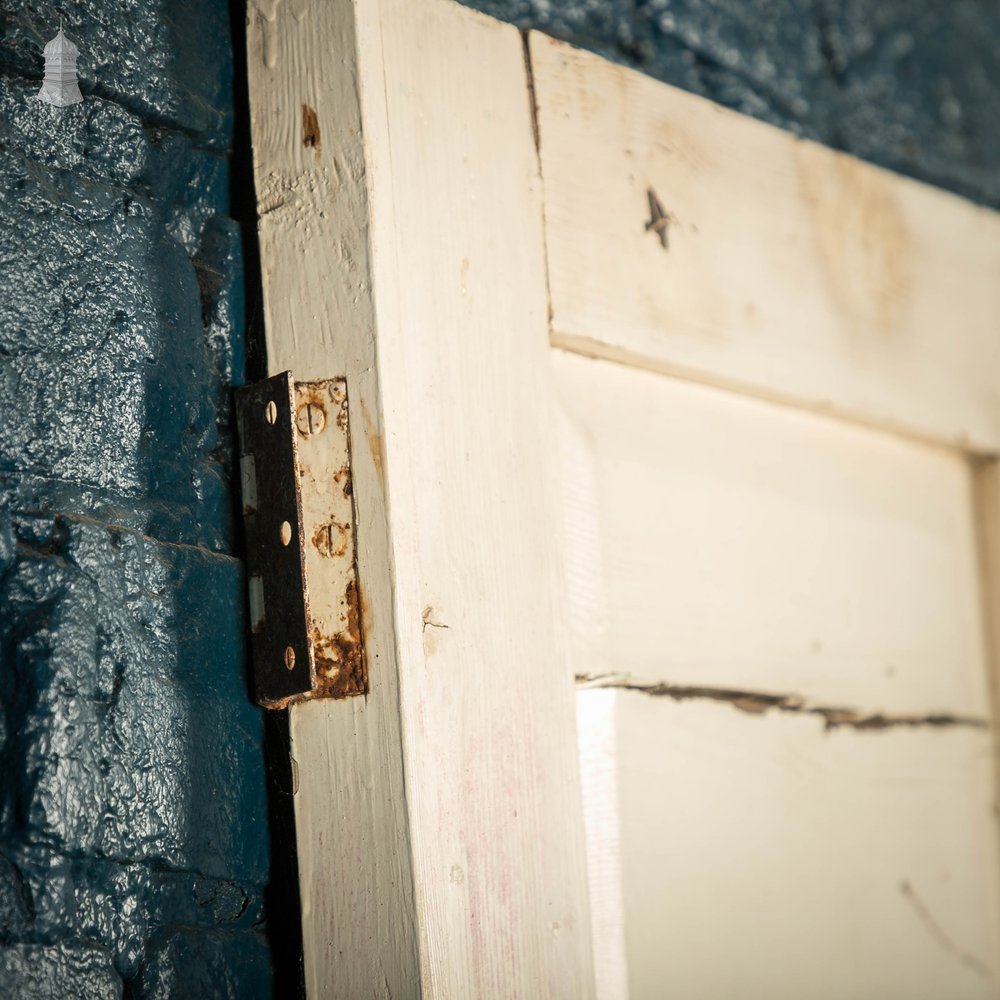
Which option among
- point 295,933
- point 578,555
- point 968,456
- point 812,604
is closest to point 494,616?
point 578,555

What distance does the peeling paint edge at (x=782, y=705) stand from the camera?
0.74 meters

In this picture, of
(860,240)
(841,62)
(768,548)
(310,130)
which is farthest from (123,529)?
(841,62)

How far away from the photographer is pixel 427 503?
62 centimetres

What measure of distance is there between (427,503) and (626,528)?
0.19 meters

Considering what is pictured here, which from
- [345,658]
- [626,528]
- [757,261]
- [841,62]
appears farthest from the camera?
[841,62]

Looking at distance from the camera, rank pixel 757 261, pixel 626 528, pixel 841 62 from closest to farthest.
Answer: pixel 626 528 → pixel 757 261 → pixel 841 62

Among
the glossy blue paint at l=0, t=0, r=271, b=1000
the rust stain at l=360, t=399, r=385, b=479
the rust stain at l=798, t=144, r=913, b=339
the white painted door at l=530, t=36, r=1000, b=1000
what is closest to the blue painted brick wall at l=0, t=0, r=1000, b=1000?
the glossy blue paint at l=0, t=0, r=271, b=1000

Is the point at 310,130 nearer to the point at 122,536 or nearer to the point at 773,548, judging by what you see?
the point at 122,536

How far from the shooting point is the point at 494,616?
640 mm

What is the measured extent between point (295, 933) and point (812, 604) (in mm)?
460

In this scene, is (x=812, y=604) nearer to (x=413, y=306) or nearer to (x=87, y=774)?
(x=413, y=306)

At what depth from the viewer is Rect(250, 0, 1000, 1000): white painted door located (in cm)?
61

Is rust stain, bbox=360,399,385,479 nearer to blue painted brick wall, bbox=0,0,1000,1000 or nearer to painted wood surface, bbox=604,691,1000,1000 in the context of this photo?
A: blue painted brick wall, bbox=0,0,1000,1000

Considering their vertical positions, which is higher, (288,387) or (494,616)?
(288,387)
